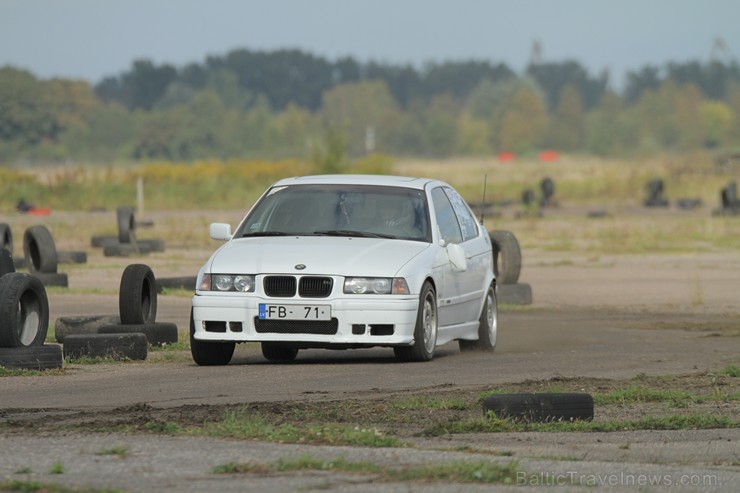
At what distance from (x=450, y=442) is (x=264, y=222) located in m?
6.04

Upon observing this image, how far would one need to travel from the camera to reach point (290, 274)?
12914mm

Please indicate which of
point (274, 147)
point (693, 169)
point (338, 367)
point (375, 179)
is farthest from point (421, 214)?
point (274, 147)

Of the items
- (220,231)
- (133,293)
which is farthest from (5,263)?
(220,231)

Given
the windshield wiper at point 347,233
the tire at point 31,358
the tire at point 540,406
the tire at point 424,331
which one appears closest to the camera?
the tire at point 540,406

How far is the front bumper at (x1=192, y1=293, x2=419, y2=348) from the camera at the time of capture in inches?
508

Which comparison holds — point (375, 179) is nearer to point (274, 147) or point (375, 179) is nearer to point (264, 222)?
point (264, 222)

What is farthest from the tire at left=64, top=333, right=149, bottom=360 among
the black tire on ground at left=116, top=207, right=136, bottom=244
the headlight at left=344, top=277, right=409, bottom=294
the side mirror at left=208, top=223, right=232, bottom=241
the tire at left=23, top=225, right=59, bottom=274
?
the black tire on ground at left=116, top=207, right=136, bottom=244

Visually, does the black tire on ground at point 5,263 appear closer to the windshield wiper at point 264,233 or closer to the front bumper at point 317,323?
the windshield wiper at point 264,233

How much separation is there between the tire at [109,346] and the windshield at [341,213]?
126 cm

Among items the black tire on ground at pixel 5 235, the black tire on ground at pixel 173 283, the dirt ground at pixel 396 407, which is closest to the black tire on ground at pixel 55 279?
the black tire on ground at pixel 173 283

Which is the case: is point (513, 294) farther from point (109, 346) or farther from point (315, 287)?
point (315, 287)

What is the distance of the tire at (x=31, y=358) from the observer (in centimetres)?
1252

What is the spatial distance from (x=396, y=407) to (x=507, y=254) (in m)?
11.9

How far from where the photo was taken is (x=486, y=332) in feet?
50.3
